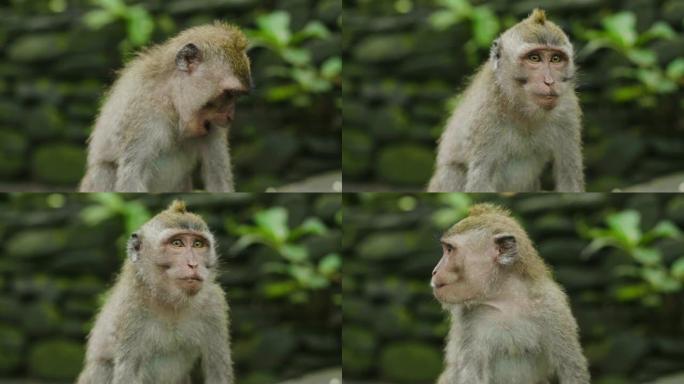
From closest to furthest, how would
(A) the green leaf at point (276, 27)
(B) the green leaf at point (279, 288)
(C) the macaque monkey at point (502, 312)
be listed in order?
(C) the macaque monkey at point (502, 312) < (A) the green leaf at point (276, 27) < (B) the green leaf at point (279, 288)

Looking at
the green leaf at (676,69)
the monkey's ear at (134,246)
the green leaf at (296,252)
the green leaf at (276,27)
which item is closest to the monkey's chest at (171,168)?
the monkey's ear at (134,246)

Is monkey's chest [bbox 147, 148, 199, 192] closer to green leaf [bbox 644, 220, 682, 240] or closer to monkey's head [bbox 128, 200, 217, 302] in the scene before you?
monkey's head [bbox 128, 200, 217, 302]

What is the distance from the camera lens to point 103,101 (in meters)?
6.06

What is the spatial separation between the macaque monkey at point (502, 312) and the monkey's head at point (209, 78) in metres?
1.26

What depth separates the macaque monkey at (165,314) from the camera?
5461 mm

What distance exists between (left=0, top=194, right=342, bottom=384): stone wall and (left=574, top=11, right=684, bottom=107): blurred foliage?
2013 millimetres

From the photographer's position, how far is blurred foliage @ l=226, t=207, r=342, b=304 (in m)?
7.20

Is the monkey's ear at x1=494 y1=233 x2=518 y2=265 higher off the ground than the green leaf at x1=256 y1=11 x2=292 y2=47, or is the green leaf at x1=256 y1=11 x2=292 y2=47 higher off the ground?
the green leaf at x1=256 y1=11 x2=292 y2=47

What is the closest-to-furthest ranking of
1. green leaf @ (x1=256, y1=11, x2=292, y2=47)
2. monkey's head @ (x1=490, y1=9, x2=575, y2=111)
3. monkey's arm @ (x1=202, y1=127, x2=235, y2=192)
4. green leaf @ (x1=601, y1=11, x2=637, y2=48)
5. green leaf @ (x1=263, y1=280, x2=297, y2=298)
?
monkey's head @ (x1=490, y1=9, x2=575, y2=111)
monkey's arm @ (x1=202, y1=127, x2=235, y2=192)
green leaf @ (x1=256, y1=11, x2=292, y2=47)
green leaf @ (x1=601, y1=11, x2=637, y2=48)
green leaf @ (x1=263, y1=280, x2=297, y2=298)

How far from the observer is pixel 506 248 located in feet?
17.4

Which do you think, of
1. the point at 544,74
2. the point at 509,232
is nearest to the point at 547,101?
the point at 544,74

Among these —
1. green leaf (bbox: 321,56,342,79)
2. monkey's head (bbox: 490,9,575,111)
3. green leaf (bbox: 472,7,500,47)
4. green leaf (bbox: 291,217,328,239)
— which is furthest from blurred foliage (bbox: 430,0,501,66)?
green leaf (bbox: 291,217,328,239)

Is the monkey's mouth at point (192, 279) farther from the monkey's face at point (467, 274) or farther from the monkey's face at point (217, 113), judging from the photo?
the monkey's face at point (467, 274)

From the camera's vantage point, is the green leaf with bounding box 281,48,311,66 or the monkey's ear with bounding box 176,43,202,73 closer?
the monkey's ear with bounding box 176,43,202,73
